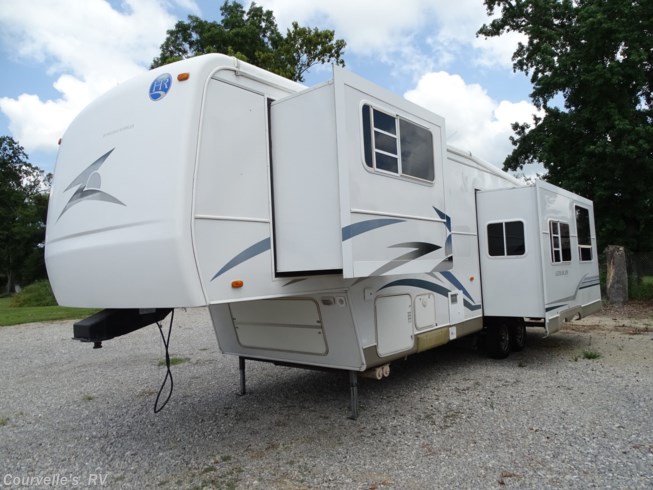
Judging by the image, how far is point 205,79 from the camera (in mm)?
3523

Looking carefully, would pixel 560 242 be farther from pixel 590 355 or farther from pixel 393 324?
pixel 393 324

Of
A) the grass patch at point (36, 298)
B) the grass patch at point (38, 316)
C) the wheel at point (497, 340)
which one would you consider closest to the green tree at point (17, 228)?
the grass patch at point (36, 298)

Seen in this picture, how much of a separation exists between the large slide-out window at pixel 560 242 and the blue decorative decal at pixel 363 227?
3.83 m

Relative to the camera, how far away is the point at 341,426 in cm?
471

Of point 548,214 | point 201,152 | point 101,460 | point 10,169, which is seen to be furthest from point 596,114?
point 10,169

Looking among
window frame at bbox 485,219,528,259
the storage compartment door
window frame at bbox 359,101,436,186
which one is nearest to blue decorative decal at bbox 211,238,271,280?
window frame at bbox 359,101,436,186

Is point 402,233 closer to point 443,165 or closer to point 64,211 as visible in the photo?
point 443,165

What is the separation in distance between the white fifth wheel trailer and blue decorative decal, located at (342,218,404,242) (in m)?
0.02

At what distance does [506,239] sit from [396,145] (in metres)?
3.15

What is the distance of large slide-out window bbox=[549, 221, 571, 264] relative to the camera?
709 cm

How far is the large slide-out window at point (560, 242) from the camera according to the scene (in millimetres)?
7086

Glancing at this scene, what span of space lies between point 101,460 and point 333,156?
321cm

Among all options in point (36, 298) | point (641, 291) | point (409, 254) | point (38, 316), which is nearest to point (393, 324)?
point (409, 254)

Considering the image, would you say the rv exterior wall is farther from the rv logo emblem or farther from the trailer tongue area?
the rv logo emblem
